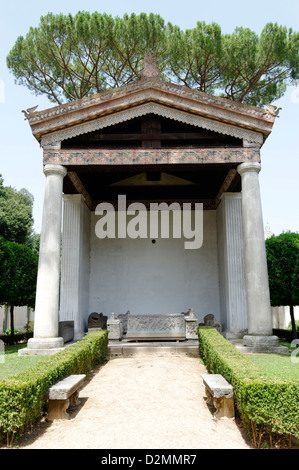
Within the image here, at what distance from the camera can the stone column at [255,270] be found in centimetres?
1012

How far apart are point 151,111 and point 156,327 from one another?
6.73 meters

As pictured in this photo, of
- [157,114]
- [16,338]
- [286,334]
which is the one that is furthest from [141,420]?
[16,338]

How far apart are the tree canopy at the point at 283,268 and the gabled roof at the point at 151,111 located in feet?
15.3

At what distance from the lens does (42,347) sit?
9.91 m

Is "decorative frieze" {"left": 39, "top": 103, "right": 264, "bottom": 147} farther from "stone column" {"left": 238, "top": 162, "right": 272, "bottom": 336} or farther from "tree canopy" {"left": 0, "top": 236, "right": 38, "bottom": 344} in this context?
"tree canopy" {"left": 0, "top": 236, "right": 38, "bottom": 344}

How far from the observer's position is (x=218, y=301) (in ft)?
52.0

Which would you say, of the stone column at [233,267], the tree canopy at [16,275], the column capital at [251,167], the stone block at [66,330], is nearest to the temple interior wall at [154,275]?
the stone column at [233,267]

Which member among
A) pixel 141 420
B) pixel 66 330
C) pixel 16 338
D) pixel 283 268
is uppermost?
pixel 283 268

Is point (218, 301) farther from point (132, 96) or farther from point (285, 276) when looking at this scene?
point (132, 96)

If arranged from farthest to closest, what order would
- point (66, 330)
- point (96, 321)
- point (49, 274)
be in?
point (96, 321) → point (66, 330) → point (49, 274)

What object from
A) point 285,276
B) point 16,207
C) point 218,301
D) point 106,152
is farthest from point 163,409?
point 16,207

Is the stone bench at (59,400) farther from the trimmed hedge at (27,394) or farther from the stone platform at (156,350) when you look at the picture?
the stone platform at (156,350)

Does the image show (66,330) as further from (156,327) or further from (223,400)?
(223,400)
